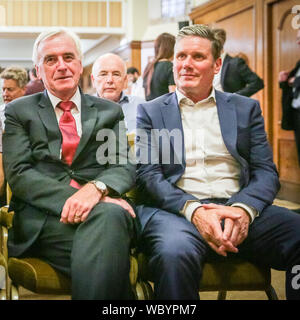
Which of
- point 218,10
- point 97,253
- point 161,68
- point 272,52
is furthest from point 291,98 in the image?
point 97,253

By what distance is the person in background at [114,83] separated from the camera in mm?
3631

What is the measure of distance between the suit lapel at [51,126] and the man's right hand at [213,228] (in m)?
0.60

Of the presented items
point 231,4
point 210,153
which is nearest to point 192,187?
point 210,153

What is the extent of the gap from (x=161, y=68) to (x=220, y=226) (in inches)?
102

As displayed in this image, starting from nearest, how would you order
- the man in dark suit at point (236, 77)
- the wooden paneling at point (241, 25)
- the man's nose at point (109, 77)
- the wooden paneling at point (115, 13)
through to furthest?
the man's nose at point (109, 77), the man in dark suit at point (236, 77), the wooden paneling at point (241, 25), the wooden paneling at point (115, 13)

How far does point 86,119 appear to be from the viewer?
2006 mm

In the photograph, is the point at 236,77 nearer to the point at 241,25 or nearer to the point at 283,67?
the point at 283,67

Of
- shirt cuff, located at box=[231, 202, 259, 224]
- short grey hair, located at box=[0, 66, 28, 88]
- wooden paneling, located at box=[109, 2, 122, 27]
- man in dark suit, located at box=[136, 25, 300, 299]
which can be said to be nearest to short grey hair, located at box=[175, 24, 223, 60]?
man in dark suit, located at box=[136, 25, 300, 299]

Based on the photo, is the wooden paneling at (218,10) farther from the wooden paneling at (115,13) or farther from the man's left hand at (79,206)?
the man's left hand at (79,206)

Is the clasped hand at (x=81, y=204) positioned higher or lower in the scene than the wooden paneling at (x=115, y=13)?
lower

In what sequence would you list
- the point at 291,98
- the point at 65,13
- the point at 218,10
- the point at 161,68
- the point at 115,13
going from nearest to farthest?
the point at 161,68 < the point at 291,98 < the point at 218,10 < the point at 115,13 < the point at 65,13

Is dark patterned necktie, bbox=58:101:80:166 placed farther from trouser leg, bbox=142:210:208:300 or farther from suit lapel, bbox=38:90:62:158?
trouser leg, bbox=142:210:208:300

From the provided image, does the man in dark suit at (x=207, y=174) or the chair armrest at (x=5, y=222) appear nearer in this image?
the man in dark suit at (x=207, y=174)

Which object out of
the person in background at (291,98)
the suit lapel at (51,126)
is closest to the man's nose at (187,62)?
the suit lapel at (51,126)
